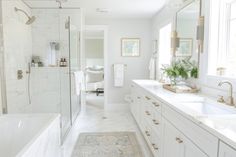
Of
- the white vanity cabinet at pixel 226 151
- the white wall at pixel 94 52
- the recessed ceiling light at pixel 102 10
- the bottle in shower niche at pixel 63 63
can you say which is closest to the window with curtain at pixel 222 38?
the white vanity cabinet at pixel 226 151

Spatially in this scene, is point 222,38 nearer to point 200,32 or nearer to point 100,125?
point 200,32

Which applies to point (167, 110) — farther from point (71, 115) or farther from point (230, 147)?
point (71, 115)

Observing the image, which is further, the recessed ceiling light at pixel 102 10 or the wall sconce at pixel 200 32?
the recessed ceiling light at pixel 102 10

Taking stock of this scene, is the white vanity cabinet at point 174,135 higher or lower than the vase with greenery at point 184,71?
lower

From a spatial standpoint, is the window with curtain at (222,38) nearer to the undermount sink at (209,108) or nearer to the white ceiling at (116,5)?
the undermount sink at (209,108)

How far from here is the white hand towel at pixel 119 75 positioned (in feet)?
15.3

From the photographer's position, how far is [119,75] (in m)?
4.68

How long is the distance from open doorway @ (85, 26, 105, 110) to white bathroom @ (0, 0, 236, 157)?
30 centimetres

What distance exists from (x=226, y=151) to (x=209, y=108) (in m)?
0.94

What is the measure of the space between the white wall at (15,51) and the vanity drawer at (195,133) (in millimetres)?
2514

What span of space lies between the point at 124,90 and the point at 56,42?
203cm

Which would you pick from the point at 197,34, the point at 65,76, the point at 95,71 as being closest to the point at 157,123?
the point at 197,34

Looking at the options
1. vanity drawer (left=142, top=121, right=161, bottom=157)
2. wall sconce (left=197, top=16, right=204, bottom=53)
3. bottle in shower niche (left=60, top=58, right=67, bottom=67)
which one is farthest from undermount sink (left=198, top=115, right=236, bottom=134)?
bottle in shower niche (left=60, top=58, right=67, bottom=67)

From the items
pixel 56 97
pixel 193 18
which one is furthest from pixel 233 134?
pixel 56 97
